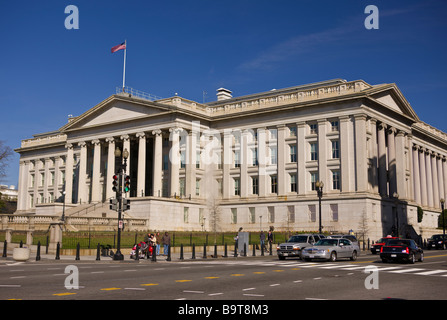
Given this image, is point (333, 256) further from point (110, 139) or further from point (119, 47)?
point (110, 139)

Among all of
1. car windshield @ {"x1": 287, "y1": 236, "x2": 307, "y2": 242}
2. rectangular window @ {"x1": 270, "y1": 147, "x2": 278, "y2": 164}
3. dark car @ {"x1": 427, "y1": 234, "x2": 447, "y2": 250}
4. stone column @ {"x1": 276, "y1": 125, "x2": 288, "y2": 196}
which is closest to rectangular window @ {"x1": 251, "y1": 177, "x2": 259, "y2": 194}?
rectangular window @ {"x1": 270, "y1": 147, "x2": 278, "y2": 164}

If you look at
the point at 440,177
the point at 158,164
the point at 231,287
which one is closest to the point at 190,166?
the point at 158,164

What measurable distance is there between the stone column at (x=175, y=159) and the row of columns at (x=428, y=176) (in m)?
39.7

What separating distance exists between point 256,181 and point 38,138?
54573mm

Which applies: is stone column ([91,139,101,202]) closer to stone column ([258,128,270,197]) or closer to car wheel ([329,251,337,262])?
stone column ([258,128,270,197])

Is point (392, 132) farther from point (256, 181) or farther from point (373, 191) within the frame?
point (256, 181)

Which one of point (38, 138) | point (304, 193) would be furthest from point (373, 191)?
point (38, 138)

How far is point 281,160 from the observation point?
7256cm

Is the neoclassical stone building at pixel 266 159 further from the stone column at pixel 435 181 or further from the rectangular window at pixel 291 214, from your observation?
the stone column at pixel 435 181

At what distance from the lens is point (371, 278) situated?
2019 cm

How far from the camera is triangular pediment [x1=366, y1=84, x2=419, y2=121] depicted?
224 ft

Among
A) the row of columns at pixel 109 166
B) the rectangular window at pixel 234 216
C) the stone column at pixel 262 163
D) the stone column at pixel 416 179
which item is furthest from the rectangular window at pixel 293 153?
the stone column at pixel 416 179

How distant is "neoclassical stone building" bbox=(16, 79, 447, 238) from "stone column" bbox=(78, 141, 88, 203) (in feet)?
0.60
